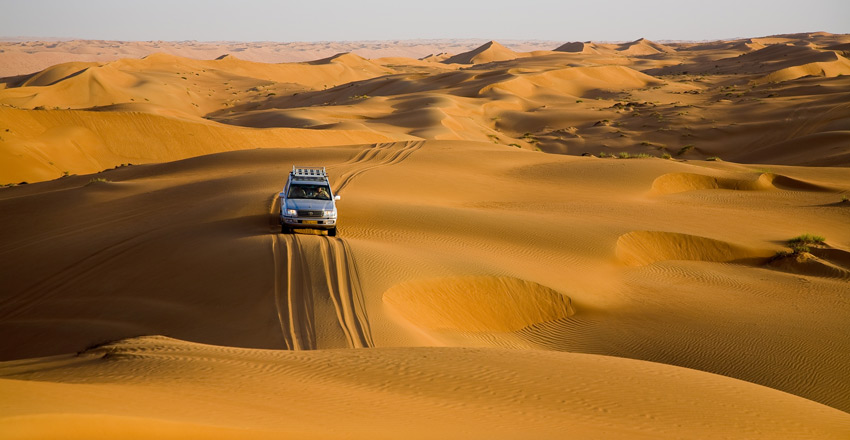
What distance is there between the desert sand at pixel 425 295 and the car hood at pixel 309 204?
2.30 feet

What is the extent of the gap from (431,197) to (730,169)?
45.6ft

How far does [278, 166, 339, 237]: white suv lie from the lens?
1430cm

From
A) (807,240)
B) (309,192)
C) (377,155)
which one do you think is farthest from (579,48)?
(309,192)

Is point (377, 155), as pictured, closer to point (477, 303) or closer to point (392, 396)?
point (477, 303)

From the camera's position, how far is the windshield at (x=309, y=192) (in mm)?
14984

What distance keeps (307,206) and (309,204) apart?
0.33 feet

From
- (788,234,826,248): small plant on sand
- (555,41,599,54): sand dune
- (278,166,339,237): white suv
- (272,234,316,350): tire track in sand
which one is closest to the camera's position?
(272,234,316,350): tire track in sand

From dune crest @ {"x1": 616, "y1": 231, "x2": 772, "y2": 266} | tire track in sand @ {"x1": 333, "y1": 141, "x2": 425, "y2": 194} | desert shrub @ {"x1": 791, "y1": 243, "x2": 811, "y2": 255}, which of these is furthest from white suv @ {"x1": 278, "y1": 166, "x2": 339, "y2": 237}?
desert shrub @ {"x1": 791, "y1": 243, "x2": 811, "y2": 255}

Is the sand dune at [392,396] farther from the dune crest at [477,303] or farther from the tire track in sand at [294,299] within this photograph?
the dune crest at [477,303]

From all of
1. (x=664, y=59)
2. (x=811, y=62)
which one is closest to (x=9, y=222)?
(x=811, y=62)

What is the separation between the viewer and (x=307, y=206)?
47.3ft

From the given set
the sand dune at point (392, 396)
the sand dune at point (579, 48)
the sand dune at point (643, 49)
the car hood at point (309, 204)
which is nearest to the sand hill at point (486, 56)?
the sand dune at point (579, 48)

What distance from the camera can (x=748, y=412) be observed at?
768cm

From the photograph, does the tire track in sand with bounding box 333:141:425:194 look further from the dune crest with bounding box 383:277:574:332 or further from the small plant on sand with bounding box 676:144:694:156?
the small plant on sand with bounding box 676:144:694:156
